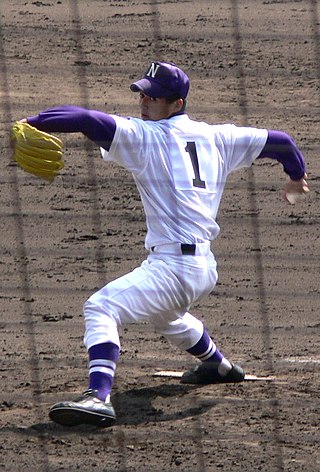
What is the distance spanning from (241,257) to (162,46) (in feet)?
12.4

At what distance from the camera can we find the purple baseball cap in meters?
5.40

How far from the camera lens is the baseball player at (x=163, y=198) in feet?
16.6

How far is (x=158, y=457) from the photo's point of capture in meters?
4.81

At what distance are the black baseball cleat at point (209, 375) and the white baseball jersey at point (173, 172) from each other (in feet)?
1.88

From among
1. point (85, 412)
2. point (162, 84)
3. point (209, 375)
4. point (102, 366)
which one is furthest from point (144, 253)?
point (85, 412)

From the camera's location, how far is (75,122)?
502cm

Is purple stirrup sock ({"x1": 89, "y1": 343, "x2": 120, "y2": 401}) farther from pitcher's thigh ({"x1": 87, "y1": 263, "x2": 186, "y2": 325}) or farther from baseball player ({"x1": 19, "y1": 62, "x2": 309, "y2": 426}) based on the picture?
pitcher's thigh ({"x1": 87, "y1": 263, "x2": 186, "y2": 325})

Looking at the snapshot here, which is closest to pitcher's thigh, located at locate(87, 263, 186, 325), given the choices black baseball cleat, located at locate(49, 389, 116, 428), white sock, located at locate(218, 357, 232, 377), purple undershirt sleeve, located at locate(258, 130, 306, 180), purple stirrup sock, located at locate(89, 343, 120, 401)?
purple stirrup sock, located at locate(89, 343, 120, 401)

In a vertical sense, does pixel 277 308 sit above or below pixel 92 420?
below

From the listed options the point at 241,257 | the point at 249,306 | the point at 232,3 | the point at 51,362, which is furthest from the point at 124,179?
the point at 232,3

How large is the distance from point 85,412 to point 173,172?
0.97 m

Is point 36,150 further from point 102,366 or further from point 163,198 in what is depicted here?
point 102,366

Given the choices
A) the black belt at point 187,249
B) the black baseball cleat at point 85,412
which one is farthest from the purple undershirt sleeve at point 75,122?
the black baseball cleat at point 85,412

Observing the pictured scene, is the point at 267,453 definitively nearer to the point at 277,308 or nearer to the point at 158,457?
the point at 158,457
